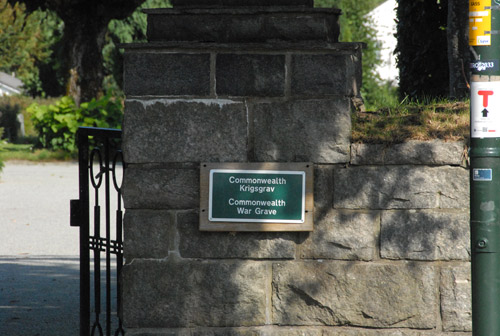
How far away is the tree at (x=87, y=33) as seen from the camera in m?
21.4

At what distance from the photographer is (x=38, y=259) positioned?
874 centimetres

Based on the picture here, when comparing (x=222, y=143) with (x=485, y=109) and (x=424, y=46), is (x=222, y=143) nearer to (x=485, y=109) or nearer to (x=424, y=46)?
(x=485, y=109)

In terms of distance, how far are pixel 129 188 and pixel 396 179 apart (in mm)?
1417

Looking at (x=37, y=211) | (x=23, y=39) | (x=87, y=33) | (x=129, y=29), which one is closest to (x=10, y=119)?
(x=23, y=39)

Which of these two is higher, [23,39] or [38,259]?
[23,39]

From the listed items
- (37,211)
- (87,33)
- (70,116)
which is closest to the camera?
(37,211)

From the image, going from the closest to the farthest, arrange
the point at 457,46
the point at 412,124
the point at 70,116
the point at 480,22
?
the point at 480,22 < the point at 412,124 < the point at 457,46 < the point at 70,116

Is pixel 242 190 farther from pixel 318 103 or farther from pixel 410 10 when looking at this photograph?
pixel 410 10

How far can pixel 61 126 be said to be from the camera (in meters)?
20.3

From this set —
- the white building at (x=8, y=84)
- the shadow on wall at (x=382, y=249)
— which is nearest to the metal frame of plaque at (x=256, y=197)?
the shadow on wall at (x=382, y=249)

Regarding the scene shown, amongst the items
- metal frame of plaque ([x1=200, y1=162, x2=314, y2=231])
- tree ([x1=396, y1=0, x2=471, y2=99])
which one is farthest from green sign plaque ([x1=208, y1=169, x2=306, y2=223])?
tree ([x1=396, y1=0, x2=471, y2=99])

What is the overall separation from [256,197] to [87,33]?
730 inches

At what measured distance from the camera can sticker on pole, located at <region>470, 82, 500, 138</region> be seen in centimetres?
313

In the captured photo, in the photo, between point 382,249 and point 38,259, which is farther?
point 38,259
